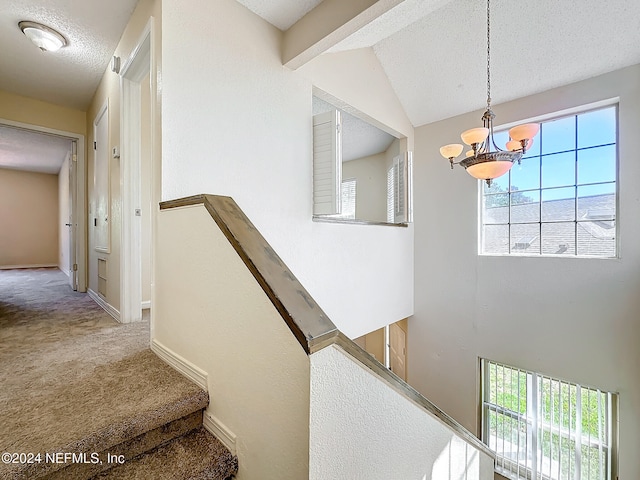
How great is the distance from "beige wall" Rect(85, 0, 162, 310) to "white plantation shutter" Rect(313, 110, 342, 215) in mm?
1253

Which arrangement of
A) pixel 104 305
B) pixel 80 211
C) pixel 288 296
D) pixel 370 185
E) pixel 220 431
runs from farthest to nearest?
pixel 370 185
pixel 80 211
pixel 104 305
pixel 220 431
pixel 288 296

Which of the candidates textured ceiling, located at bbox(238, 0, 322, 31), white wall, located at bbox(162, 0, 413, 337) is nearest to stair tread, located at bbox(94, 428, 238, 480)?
white wall, located at bbox(162, 0, 413, 337)

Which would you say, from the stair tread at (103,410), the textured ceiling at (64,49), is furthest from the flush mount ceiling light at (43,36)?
the stair tread at (103,410)

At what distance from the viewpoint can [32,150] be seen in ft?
15.3

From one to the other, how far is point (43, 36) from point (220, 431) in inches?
115

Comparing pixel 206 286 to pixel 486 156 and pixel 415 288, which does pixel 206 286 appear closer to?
pixel 486 156

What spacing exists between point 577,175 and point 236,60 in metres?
3.42

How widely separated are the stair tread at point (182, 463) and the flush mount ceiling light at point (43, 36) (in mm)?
2821

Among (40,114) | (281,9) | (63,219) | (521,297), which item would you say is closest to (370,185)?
(521,297)

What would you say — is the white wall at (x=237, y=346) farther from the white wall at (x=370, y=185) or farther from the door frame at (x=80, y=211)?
the white wall at (x=370, y=185)

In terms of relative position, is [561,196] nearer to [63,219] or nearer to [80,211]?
[80,211]

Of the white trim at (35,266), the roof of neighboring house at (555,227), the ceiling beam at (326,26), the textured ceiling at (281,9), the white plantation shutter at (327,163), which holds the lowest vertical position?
the white trim at (35,266)

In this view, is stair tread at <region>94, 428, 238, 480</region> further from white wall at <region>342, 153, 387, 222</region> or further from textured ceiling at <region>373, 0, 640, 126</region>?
white wall at <region>342, 153, 387, 222</region>

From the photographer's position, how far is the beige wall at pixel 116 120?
161 centimetres
